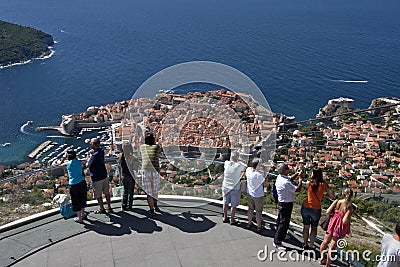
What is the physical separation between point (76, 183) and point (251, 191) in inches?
73.5

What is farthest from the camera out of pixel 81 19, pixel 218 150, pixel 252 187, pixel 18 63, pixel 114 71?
pixel 81 19

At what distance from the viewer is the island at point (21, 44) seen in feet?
204

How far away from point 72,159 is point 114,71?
52.7 m

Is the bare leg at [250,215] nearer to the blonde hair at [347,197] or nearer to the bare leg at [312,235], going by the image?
the bare leg at [312,235]

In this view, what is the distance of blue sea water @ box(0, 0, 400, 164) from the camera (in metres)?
44.8

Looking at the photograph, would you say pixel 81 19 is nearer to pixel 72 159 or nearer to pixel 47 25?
pixel 47 25

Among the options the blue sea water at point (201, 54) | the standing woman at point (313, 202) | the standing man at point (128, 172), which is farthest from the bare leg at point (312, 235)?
the blue sea water at point (201, 54)

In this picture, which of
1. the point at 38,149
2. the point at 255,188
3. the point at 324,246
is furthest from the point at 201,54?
the point at 324,246

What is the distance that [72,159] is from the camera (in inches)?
181

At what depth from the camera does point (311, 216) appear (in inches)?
157

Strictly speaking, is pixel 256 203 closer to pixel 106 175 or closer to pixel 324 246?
pixel 324 246

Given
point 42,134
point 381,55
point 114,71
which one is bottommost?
point 42,134

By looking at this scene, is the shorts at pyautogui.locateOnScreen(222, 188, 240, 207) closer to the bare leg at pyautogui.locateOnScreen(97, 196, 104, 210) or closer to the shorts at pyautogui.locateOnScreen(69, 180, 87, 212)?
the bare leg at pyautogui.locateOnScreen(97, 196, 104, 210)

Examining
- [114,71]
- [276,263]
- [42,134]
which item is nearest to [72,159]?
[276,263]
